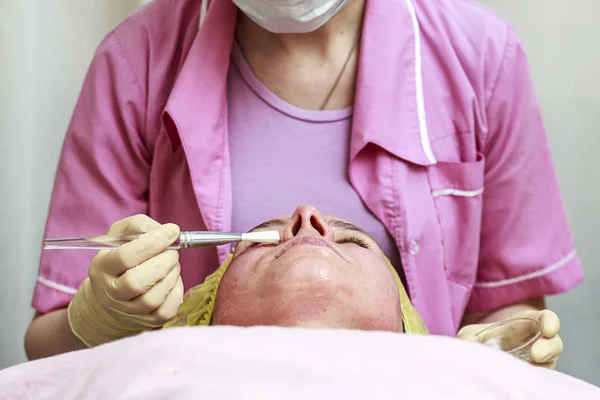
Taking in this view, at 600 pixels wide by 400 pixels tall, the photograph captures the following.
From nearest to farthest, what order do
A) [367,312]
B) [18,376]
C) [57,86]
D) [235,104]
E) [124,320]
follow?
[18,376] < [367,312] < [124,320] < [235,104] < [57,86]

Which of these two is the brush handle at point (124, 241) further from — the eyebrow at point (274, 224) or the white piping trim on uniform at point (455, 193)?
the white piping trim on uniform at point (455, 193)

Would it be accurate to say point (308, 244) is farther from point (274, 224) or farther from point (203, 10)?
point (203, 10)

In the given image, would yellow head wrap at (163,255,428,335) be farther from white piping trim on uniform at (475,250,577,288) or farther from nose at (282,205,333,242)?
white piping trim on uniform at (475,250,577,288)

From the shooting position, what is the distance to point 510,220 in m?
1.43

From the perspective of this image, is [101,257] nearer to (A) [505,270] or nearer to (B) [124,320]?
(B) [124,320]

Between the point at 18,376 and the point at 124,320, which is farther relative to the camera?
the point at 124,320

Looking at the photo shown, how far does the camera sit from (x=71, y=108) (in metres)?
1.88

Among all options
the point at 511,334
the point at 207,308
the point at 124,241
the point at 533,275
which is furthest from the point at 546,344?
the point at 124,241

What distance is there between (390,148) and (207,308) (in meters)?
0.42

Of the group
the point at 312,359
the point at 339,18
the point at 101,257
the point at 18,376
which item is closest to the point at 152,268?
the point at 101,257

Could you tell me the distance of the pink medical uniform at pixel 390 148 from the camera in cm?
131

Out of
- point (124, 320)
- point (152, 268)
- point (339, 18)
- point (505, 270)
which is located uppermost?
point (339, 18)

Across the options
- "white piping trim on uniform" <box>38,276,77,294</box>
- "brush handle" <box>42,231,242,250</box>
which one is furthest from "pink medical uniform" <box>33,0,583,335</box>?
"brush handle" <box>42,231,242,250</box>

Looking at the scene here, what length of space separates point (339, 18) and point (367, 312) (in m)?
0.63
